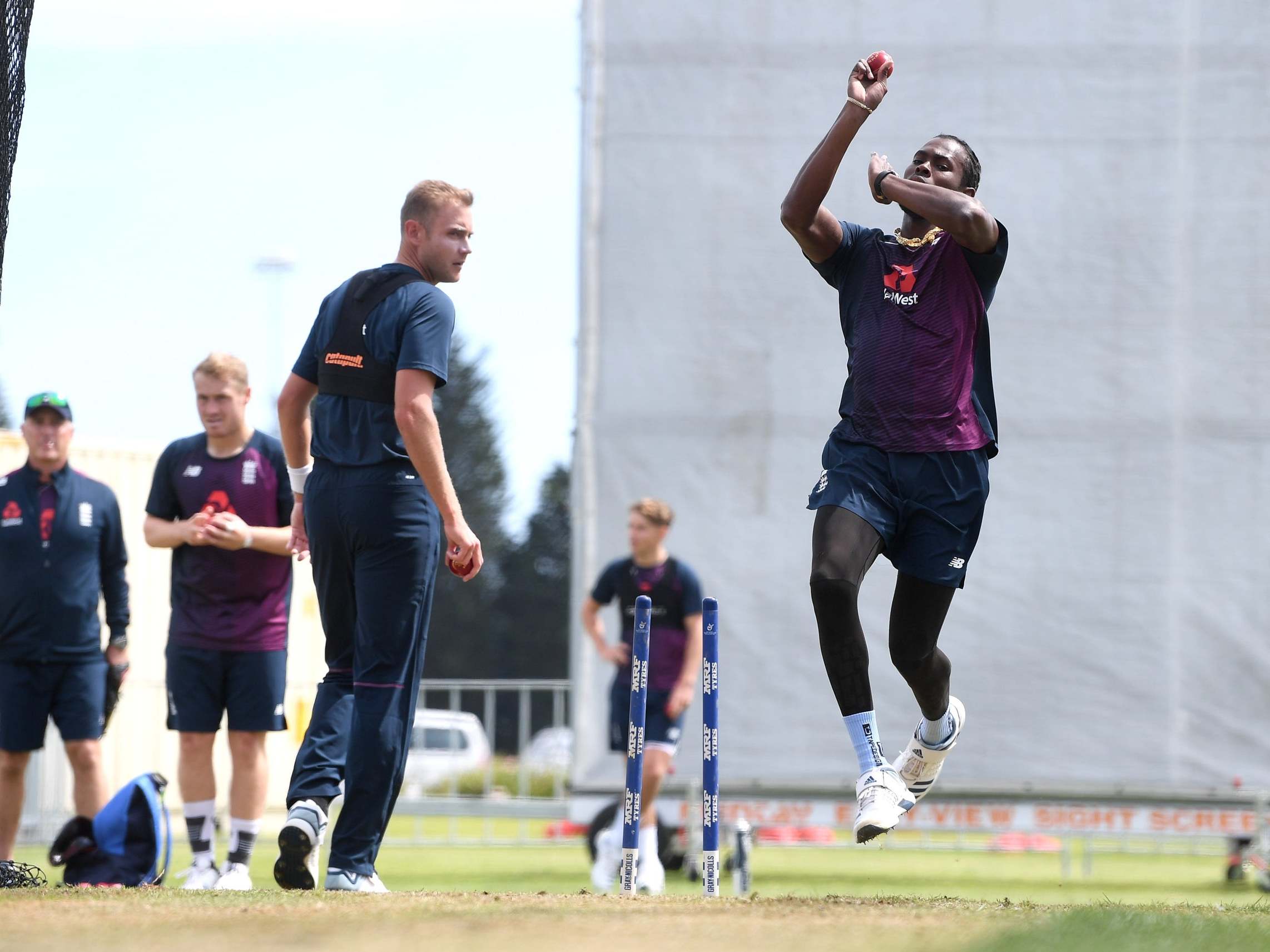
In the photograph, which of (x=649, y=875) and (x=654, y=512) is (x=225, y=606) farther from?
(x=654, y=512)

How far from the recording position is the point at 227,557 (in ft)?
21.5

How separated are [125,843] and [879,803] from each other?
129 inches

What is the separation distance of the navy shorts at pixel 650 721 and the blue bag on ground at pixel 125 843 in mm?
2908

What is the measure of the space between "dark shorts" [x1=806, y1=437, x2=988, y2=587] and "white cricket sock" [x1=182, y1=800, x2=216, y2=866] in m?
2.88

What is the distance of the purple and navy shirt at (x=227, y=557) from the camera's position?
6527mm

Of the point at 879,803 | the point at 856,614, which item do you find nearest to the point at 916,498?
the point at 856,614

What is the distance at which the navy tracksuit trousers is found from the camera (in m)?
5.29

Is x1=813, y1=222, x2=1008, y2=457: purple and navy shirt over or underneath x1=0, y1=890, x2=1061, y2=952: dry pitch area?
over

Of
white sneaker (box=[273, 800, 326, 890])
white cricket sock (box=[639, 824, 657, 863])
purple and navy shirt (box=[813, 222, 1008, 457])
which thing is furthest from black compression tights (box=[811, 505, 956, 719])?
white cricket sock (box=[639, 824, 657, 863])

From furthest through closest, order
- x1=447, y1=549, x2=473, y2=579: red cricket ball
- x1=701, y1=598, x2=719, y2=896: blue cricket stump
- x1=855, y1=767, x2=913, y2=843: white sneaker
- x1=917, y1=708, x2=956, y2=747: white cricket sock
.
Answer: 1. x1=917, y1=708, x2=956, y2=747: white cricket sock
2. x1=701, y1=598, x2=719, y2=896: blue cricket stump
3. x1=447, y1=549, x2=473, y2=579: red cricket ball
4. x1=855, y1=767, x2=913, y2=843: white sneaker

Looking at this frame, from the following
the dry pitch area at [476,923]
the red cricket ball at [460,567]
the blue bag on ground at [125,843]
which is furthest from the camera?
the blue bag on ground at [125,843]

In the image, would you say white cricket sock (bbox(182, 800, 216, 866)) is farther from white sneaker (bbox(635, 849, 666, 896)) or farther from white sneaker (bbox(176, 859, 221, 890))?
white sneaker (bbox(635, 849, 666, 896))

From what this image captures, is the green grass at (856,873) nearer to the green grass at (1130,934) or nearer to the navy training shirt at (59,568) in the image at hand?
the navy training shirt at (59,568)

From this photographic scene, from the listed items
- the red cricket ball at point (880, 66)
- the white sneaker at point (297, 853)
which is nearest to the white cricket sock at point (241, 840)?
the white sneaker at point (297, 853)
